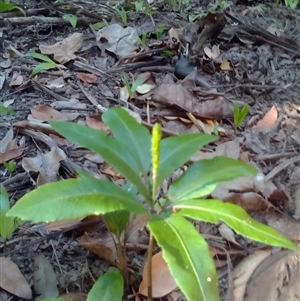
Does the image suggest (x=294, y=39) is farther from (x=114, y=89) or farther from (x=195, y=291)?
(x=195, y=291)

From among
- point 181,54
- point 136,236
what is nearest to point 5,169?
point 136,236

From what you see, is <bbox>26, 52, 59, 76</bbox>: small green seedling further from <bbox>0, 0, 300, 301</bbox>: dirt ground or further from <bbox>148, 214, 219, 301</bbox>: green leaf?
<bbox>148, 214, 219, 301</bbox>: green leaf

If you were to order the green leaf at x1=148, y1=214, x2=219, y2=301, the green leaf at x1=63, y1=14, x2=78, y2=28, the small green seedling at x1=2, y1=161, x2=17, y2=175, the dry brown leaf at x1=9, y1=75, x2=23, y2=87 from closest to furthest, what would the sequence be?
the green leaf at x1=148, y1=214, x2=219, y2=301, the small green seedling at x1=2, y1=161, x2=17, y2=175, the dry brown leaf at x1=9, y1=75, x2=23, y2=87, the green leaf at x1=63, y1=14, x2=78, y2=28

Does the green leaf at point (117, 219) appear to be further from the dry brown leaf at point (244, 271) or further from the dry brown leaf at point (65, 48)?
the dry brown leaf at point (65, 48)

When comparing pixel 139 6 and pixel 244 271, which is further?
pixel 139 6

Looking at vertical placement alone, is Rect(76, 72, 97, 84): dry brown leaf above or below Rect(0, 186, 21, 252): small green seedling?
below

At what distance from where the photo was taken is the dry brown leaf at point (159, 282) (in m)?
1.14

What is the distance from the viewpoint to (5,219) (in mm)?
1168

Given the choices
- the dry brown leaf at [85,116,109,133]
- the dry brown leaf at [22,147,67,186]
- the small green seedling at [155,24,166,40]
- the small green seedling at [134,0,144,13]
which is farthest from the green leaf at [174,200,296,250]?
the small green seedling at [134,0,144,13]

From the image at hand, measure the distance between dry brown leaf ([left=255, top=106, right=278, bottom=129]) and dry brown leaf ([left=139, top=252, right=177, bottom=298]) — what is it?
33.2 inches

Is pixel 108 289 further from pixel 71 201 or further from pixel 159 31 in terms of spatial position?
pixel 159 31

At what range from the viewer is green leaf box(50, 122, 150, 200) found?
996 millimetres

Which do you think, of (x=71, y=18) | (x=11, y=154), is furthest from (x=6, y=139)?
(x=71, y=18)

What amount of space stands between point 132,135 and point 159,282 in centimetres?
36
